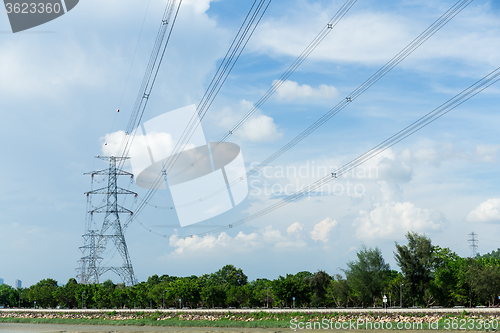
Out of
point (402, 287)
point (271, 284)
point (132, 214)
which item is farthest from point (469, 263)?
point (132, 214)

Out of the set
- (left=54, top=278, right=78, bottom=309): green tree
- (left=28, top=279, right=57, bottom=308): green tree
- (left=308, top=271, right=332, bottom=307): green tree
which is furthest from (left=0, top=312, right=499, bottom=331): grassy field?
(left=28, top=279, right=57, bottom=308): green tree

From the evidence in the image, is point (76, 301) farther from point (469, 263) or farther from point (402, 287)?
point (469, 263)

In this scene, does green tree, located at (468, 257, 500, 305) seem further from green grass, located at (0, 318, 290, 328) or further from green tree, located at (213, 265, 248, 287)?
green tree, located at (213, 265, 248, 287)

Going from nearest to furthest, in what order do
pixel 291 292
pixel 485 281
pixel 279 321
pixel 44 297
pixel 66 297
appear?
pixel 485 281 → pixel 279 321 → pixel 291 292 → pixel 66 297 → pixel 44 297

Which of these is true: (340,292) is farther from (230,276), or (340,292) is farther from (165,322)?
(230,276)

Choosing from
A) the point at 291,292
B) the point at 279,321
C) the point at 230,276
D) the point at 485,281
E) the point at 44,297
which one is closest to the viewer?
the point at 485,281

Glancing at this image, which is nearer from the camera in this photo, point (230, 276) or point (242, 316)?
point (242, 316)

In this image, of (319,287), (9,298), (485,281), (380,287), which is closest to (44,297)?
(9,298)

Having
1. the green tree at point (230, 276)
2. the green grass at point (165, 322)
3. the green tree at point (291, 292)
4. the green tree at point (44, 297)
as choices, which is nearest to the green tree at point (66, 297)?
the green tree at point (44, 297)

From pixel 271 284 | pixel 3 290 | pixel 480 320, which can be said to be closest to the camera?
pixel 480 320
